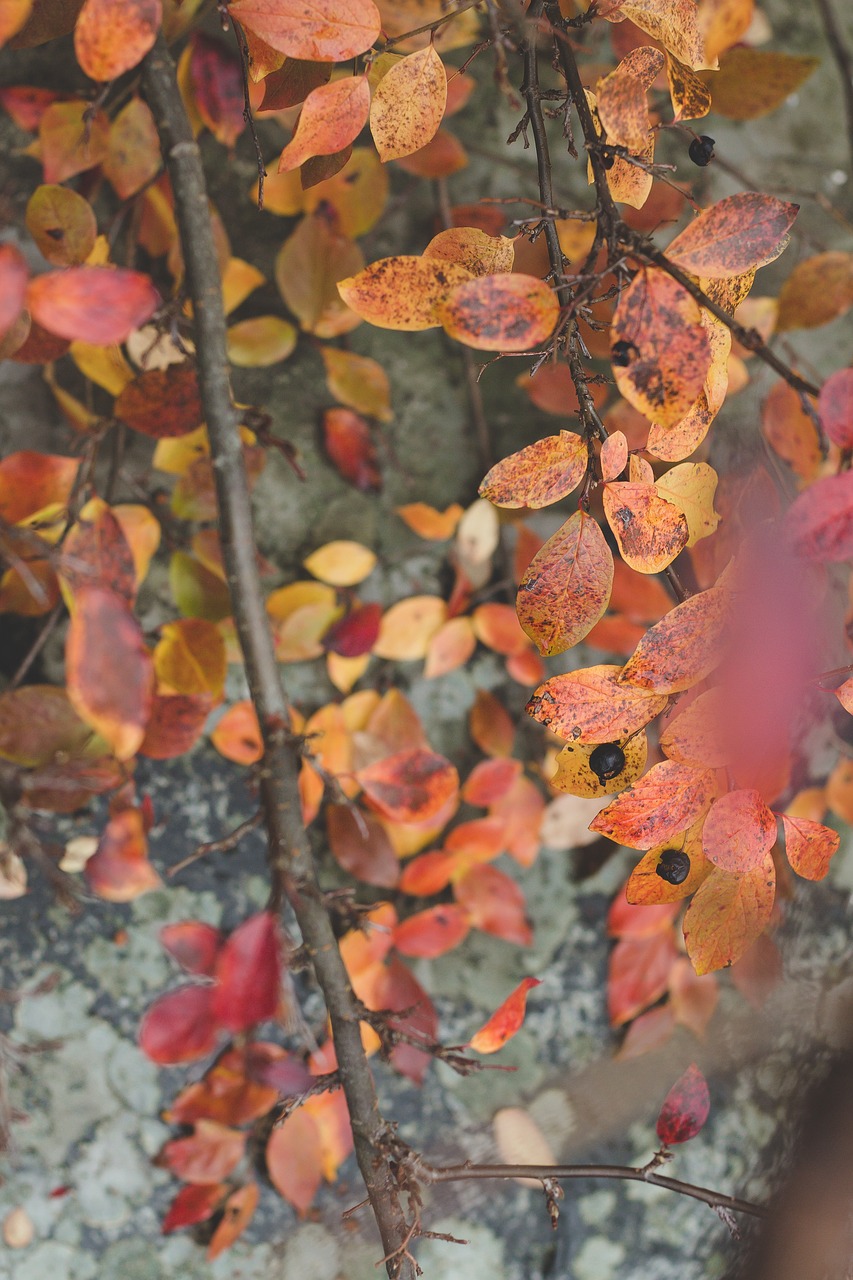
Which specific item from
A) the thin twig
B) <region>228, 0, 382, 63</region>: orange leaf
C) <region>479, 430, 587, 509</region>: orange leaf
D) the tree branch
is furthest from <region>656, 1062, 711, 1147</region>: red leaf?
<region>228, 0, 382, 63</region>: orange leaf

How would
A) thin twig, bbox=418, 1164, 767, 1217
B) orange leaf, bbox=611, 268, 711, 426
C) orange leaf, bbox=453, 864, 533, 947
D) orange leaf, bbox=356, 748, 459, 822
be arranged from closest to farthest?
orange leaf, bbox=611, 268, 711, 426 < thin twig, bbox=418, 1164, 767, 1217 < orange leaf, bbox=356, 748, 459, 822 < orange leaf, bbox=453, 864, 533, 947

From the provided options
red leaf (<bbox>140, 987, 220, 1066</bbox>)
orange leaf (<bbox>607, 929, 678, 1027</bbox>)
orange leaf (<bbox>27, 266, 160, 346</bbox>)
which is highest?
orange leaf (<bbox>27, 266, 160, 346</bbox>)

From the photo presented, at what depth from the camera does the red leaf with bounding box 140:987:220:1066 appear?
0.74 m

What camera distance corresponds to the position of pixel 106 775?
657 millimetres

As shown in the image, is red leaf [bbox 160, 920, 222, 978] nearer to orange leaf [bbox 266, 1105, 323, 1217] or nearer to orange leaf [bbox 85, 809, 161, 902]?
orange leaf [bbox 85, 809, 161, 902]

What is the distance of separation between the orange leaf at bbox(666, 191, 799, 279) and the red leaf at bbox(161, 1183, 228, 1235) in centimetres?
86

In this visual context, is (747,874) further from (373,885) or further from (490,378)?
(490,378)

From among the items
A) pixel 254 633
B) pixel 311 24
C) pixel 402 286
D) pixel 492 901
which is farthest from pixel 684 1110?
pixel 311 24

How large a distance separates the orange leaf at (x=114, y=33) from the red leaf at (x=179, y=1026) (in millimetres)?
693

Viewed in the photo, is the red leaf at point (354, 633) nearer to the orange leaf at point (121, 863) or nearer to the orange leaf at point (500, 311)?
the orange leaf at point (121, 863)

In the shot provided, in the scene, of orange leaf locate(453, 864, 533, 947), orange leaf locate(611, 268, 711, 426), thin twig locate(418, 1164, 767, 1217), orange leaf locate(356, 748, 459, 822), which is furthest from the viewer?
orange leaf locate(453, 864, 533, 947)

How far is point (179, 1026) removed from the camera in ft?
2.45

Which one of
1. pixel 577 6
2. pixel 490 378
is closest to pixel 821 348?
pixel 490 378

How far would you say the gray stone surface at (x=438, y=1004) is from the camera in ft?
2.53
